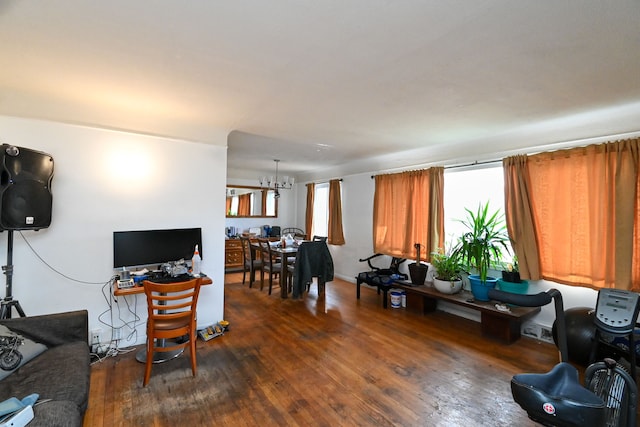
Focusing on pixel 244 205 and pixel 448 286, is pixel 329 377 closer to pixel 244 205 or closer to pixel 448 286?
pixel 448 286

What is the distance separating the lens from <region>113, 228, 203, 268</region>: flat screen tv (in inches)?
107

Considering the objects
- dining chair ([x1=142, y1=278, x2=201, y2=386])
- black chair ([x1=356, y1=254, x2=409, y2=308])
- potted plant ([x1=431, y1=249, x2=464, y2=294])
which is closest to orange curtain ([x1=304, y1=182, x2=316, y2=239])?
black chair ([x1=356, y1=254, x2=409, y2=308])

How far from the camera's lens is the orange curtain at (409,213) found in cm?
423

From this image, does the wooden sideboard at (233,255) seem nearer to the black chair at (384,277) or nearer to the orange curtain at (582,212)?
the black chair at (384,277)

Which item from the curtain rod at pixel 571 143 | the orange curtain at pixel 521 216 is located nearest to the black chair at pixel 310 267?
the orange curtain at pixel 521 216

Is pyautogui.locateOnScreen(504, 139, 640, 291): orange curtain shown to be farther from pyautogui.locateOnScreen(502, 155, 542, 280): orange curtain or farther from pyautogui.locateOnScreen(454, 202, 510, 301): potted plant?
pyautogui.locateOnScreen(454, 202, 510, 301): potted plant

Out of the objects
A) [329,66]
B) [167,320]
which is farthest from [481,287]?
[167,320]

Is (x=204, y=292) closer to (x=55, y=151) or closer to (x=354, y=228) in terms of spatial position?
(x=55, y=151)

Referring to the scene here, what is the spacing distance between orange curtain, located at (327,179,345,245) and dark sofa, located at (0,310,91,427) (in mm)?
4510

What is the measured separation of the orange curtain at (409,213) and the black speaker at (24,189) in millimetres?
4332

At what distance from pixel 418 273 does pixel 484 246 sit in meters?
1.00

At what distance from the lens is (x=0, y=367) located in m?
1.65

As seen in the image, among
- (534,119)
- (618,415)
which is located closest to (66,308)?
(618,415)

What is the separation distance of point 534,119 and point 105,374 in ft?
15.6
